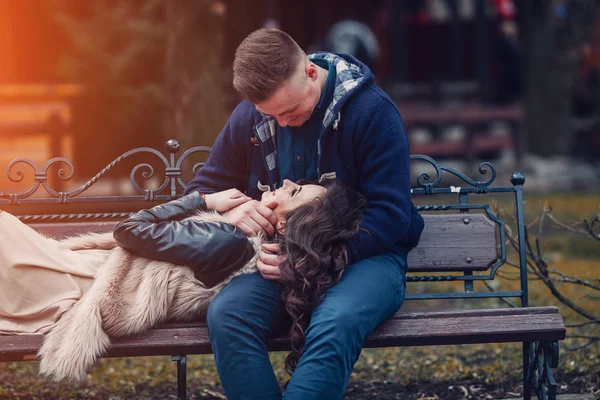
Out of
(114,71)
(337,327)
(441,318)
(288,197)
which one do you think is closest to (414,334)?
(441,318)

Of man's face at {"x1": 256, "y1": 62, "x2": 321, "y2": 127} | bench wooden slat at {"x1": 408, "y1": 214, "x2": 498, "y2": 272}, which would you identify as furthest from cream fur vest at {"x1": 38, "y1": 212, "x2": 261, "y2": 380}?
bench wooden slat at {"x1": 408, "y1": 214, "x2": 498, "y2": 272}

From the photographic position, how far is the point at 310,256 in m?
3.36

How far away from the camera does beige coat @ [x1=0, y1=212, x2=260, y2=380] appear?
3.40 m

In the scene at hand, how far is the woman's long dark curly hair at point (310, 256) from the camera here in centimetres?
336

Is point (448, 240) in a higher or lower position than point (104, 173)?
lower

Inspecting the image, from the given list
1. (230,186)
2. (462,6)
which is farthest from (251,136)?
(462,6)

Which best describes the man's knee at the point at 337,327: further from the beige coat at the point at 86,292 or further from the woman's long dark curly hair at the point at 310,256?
the beige coat at the point at 86,292

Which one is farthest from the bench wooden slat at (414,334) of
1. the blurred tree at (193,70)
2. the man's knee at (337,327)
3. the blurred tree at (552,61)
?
the blurred tree at (552,61)

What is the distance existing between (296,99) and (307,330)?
93 centimetres

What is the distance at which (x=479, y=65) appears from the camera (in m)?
14.6

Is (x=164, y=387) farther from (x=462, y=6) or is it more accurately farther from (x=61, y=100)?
(x=462, y=6)

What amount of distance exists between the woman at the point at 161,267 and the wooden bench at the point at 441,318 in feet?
0.32

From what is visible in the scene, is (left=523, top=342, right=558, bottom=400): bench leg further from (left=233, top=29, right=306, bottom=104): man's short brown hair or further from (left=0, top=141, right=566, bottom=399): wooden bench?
(left=233, top=29, right=306, bottom=104): man's short brown hair

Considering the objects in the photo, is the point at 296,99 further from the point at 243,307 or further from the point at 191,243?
the point at 243,307
